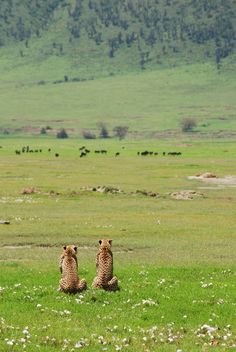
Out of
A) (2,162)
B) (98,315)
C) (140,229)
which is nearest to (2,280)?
(98,315)

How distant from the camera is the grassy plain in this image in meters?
15.9

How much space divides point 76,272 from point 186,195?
39.7m

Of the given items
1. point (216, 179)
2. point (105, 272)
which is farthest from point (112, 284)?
point (216, 179)

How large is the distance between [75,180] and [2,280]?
53555mm

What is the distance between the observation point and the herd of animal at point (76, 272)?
19.2 m

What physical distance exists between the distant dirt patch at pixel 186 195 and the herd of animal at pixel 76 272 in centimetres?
3752

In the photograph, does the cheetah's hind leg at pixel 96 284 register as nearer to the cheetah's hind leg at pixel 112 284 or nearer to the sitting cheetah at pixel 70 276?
the cheetah's hind leg at pixel 112 284

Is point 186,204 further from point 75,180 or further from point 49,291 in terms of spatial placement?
point 49,291

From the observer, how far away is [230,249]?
32.1 meters

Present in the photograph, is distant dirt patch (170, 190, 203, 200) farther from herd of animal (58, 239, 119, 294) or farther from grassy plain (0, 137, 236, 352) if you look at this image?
herd of animal (58, 239, 119, 294)

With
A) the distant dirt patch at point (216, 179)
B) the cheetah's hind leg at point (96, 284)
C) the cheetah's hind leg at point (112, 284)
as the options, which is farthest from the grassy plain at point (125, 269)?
the distant dirt patch at point (216, 179)

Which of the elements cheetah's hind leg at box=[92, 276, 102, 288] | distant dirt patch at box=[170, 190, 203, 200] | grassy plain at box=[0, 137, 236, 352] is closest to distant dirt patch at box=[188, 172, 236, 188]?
grassy plain at box=[0, 137, 236, 352]

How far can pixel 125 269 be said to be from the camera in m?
24.4

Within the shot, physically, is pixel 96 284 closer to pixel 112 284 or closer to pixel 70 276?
pixel 112 284
